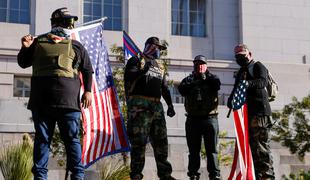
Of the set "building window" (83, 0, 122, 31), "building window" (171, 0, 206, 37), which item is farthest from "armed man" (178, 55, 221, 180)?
"building window" (171, 0, 206, 37)

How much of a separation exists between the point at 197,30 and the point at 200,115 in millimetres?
12909

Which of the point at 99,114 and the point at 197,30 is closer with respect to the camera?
the point at 99,114

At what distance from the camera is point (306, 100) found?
13992 mm

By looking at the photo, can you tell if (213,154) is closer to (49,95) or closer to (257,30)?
(49,95)

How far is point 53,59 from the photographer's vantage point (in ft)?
21.1

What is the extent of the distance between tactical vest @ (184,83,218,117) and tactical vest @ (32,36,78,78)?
2.31 metres

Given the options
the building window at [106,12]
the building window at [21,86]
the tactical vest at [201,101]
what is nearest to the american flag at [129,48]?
the tactical vest at [201,101]

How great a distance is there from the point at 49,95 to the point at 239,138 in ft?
10.2

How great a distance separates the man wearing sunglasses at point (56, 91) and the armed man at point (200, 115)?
85.0 inches

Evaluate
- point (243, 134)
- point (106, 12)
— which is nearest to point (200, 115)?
point (243, 134)

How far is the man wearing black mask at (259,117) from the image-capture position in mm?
7891

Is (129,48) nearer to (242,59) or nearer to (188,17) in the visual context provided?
(242,59)

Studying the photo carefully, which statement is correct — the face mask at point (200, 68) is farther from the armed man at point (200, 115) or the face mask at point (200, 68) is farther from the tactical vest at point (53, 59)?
the tactical vest at point (53, 59)

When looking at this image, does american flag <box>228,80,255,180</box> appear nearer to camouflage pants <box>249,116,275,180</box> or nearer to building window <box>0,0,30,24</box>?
camouflage pants <box>249,116,275,180</box>
